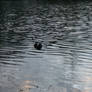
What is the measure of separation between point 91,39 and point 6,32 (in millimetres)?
13196

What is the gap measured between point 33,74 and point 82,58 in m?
5.36

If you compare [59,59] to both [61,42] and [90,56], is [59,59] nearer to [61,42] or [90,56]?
[90,56]

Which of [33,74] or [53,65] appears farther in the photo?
[53,65]

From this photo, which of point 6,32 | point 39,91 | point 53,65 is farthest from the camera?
point 6,32

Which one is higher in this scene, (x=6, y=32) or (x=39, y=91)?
(x=6, y=32)

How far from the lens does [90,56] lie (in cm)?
2227

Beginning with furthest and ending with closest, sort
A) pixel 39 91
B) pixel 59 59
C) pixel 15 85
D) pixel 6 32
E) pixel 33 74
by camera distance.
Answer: pixel 6 32 < pixel 59 59 < pixel 33 74 < pixel 15 85 < pixel 39 91

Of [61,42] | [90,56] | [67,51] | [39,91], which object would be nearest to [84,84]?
[39,91]

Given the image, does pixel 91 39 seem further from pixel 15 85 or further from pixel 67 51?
pixel 15 85

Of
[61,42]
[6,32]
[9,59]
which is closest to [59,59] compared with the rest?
[9,59]

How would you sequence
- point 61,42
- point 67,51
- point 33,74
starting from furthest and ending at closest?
point 61,42 < point 67,51 < point 33,74

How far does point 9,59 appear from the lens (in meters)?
22.6

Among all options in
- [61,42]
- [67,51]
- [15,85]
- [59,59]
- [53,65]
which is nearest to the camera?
[15,85]

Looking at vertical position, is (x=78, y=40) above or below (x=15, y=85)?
above
